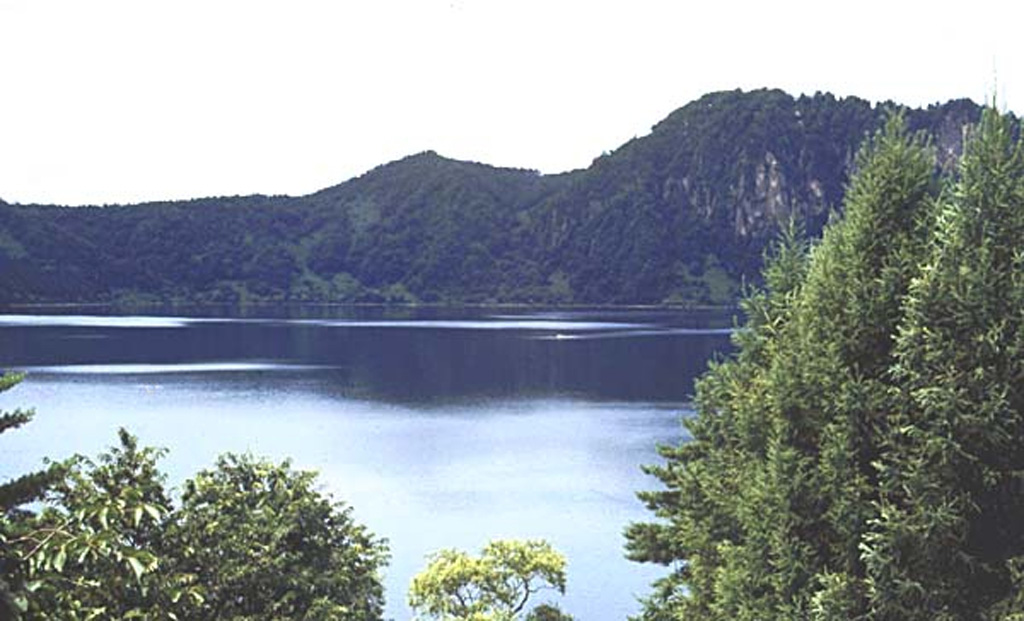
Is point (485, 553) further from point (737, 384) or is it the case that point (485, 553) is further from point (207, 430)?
point (207, 430)

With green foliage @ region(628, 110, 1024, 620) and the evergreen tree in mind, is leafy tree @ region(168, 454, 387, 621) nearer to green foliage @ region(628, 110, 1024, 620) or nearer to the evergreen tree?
the evergreen tree

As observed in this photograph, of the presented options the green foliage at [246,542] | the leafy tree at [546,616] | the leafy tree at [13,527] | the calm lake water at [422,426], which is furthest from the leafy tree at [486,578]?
the leafy tree at [13,527]

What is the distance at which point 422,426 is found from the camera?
371 ft

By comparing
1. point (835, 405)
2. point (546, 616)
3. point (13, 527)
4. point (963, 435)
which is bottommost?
point (546, 616)

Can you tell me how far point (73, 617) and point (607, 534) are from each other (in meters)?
60.6

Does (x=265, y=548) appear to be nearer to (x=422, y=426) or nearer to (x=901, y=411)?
(x=901, y=411)

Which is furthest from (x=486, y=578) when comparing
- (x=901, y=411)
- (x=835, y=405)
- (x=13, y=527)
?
(x=13, y=527)

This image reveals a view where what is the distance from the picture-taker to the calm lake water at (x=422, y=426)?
224 feet

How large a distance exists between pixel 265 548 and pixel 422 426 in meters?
89.9

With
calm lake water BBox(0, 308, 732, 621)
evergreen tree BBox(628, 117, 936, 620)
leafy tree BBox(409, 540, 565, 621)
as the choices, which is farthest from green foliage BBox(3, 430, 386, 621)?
evergreen tree BBox(628, 117, 936, 620)

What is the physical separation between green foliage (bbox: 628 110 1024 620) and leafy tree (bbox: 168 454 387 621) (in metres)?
10.1

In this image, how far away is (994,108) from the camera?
634 inches

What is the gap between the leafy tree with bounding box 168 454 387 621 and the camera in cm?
2319

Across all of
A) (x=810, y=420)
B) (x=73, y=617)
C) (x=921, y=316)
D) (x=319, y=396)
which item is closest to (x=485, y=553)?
(x=810, y=420)
